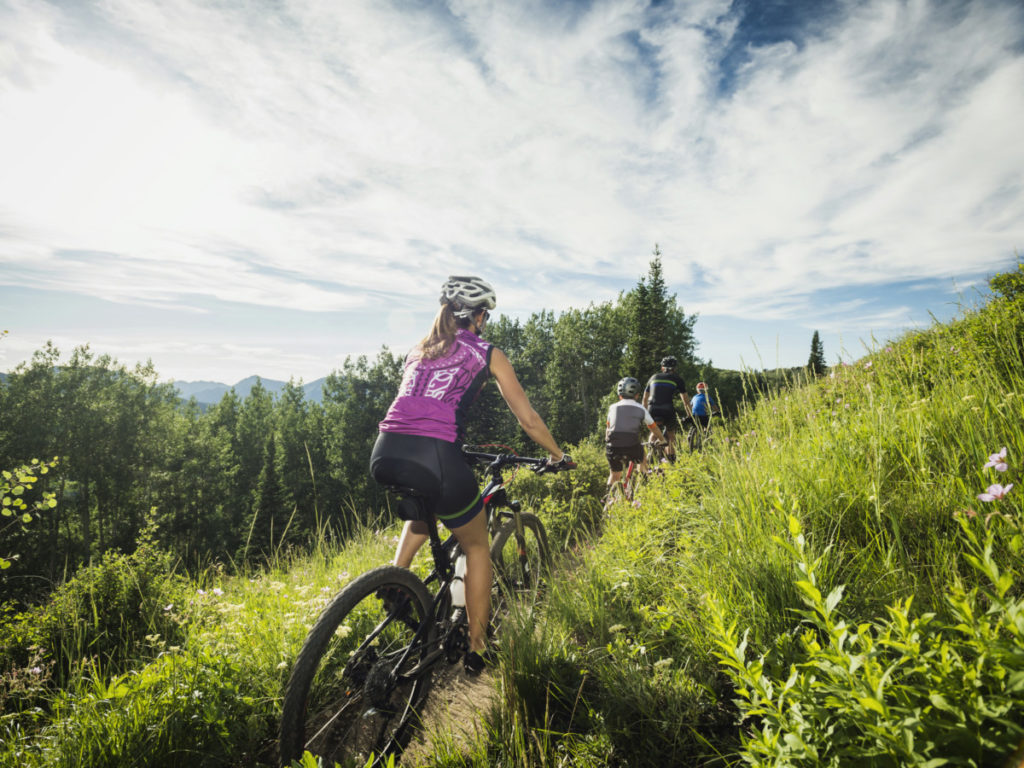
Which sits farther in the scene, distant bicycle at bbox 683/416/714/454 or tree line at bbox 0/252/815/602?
tree line at bbox 0/252/815/602

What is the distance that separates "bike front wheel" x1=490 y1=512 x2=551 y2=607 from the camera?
3797 mm

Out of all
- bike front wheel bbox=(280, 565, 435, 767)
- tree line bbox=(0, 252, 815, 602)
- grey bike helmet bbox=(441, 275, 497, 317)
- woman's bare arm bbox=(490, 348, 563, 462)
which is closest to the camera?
bike front wheel bbox=(280, 565, 435, 767)

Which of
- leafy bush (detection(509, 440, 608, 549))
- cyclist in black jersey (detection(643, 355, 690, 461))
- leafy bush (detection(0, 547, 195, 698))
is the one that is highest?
cyclist in black jersey (detection(643, 355, 690, 461))

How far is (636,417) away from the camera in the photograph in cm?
738

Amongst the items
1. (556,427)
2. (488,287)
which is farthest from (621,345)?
(488,287)

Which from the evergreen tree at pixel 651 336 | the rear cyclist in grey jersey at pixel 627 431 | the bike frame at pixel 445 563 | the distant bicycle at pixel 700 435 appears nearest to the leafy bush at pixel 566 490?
the rear cyclist in grey jersey at pixel 627 431

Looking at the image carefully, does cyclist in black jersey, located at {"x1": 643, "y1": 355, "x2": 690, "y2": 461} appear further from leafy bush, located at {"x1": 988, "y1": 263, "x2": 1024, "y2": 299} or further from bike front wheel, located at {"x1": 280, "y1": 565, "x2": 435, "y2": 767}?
bike front wheel, located at {"x1": 280, "y1": 565, "x2": 435, "y2": 767}

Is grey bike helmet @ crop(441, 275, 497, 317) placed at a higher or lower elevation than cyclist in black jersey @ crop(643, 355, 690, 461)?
higher

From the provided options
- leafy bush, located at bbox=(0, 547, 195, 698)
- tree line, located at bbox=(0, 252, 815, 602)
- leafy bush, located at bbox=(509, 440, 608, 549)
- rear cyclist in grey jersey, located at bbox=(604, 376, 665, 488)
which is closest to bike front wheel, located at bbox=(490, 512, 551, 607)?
leafy bush, located at bbox=(509, 440, 608, 549)

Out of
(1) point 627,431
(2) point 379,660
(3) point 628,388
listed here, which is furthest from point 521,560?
A: (3) point 628,388

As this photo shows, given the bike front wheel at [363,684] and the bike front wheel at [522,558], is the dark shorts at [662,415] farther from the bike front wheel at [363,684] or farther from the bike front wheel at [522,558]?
the bike front wheel at [363,684]

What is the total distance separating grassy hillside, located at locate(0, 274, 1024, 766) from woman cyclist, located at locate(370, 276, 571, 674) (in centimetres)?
49

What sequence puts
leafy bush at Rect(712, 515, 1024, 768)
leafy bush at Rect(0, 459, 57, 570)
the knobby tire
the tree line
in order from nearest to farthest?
leafy bush at Rect(712, 515, 1024, 768), leafy bush at Rect(0, 459, 57, 570), the knobby tire, the tree line

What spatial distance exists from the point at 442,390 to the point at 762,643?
2178 mm
